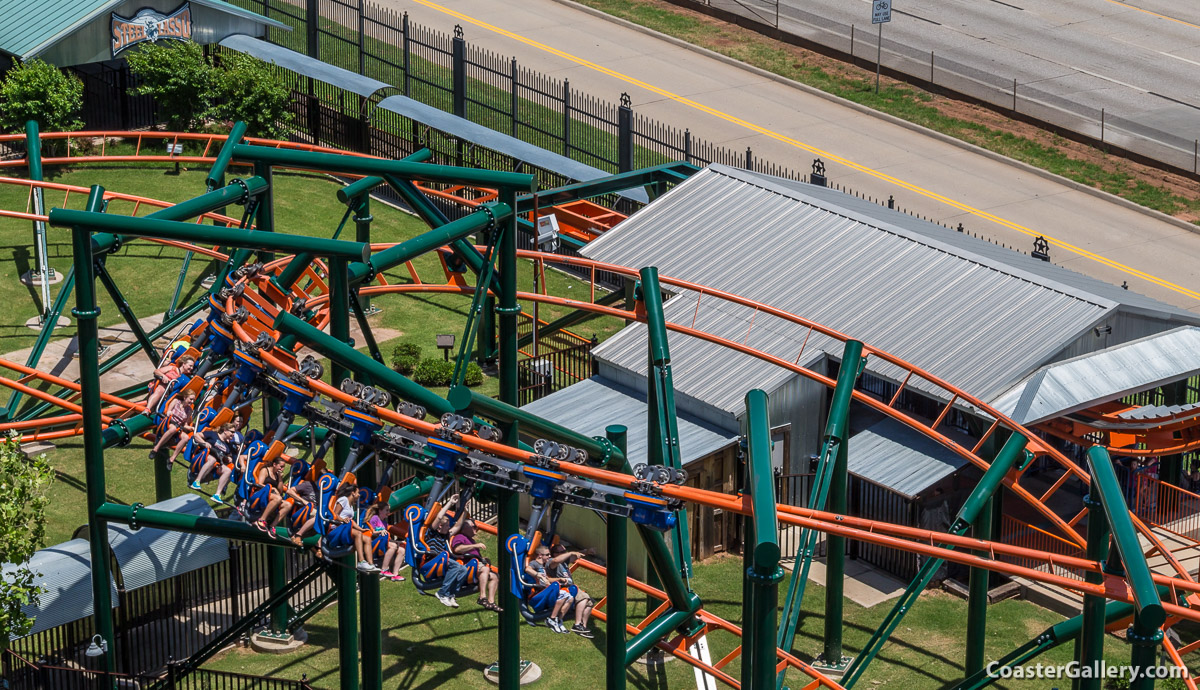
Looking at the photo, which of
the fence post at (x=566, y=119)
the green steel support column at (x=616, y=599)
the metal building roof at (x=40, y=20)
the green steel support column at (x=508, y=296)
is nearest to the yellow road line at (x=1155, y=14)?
the fence post at (x=566, y=119)

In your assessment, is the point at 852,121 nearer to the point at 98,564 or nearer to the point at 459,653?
the point at 459,653

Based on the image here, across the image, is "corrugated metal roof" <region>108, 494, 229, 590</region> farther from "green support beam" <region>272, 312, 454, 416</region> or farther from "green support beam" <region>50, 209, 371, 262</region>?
"green support beam" <region>272, 312, 454, 416</region>

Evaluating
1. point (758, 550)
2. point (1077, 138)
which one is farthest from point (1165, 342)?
point (1077, 138)

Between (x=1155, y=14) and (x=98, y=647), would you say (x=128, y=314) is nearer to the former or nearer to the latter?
(x=98, y=647)

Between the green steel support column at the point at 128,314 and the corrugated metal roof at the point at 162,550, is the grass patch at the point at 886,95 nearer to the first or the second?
the green steel support column at the point at 128,314

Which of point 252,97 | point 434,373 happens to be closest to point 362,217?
point 434,373

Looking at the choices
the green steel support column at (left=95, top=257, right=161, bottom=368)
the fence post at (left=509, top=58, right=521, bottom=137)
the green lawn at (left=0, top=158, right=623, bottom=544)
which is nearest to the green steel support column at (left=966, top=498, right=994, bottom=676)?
the green steel support column at (left=95, top=257, right=161, bottom=368)
